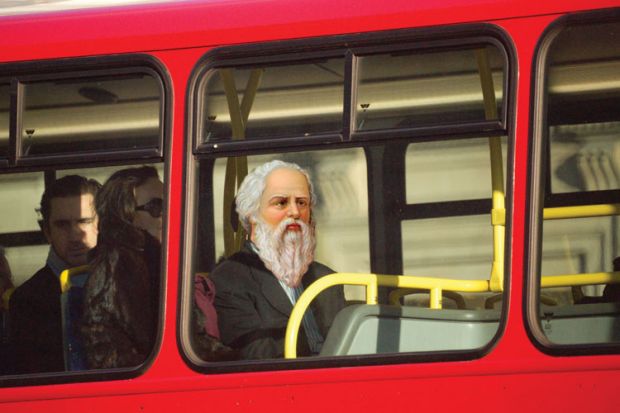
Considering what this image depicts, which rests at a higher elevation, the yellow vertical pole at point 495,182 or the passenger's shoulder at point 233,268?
the yellow vertical pole at point 495,182

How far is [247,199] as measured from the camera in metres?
5.21

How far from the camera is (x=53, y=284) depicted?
5258 millimetres

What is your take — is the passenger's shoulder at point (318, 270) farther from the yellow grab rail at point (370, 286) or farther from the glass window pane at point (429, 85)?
the glass window pane at point (429, 85)

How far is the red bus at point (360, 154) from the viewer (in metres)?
4.69

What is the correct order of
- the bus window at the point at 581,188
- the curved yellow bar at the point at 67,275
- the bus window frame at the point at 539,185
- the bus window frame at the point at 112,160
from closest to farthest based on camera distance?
the bus window frame at the point at 539,185
the bus window at the point at 581,188
the bus window frame at the point at 112,160
the curved yellow bar at the point at 67,275

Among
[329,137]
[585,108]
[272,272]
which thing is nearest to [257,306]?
[272,272]

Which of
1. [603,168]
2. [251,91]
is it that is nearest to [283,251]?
[251,91]

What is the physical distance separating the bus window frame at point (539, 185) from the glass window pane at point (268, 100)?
2.64ft

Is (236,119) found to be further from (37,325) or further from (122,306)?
(37,325)

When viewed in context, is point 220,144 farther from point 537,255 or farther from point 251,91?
point 537,255

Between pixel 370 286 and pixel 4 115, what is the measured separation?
1.73 m

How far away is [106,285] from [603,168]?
212cm

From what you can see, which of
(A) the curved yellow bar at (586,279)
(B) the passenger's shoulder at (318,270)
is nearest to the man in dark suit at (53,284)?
(B) the passenger's shoulder at (318,270)

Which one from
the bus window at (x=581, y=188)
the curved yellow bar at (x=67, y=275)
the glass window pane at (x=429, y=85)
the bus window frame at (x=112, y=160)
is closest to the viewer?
the bus window at (x=581, y=188)
